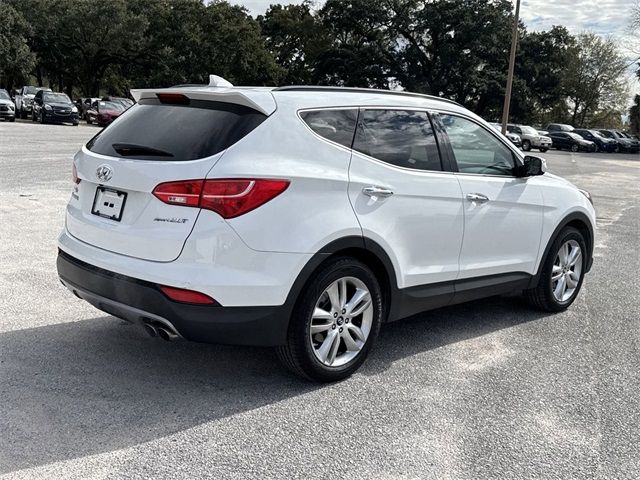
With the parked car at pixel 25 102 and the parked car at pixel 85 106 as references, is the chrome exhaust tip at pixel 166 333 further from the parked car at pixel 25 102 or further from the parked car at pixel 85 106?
the parked car at pixel 25 102

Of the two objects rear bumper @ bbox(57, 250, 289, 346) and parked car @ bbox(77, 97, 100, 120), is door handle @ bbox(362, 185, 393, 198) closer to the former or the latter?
rear bumper @ bbox(57, 250, 289, 346)

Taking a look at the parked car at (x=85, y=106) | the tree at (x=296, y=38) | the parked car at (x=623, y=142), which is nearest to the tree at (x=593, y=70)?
the parked car at (x=623, y=142)

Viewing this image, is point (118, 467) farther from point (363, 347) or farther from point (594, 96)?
point (594, 96)

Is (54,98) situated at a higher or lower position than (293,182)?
higher

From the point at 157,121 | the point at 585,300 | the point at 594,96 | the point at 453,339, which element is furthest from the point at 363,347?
the point at 594,96

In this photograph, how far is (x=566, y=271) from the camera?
586 centimetres

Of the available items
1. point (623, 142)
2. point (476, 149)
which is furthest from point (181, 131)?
point (623, 142)

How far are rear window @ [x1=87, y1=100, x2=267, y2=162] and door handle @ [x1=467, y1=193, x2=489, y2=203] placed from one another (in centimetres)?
173

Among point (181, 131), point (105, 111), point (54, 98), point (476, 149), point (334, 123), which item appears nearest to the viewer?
point (181, 131)

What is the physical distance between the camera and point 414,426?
3.57 metres

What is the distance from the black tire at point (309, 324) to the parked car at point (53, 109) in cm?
3378

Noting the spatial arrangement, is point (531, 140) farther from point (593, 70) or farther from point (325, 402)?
point (325, 402)

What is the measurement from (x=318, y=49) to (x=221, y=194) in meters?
62.6

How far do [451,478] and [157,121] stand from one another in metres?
2.56
